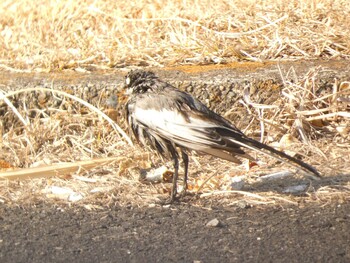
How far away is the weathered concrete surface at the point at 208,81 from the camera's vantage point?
20.4ft

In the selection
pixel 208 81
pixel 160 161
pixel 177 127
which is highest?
pixel 177 127

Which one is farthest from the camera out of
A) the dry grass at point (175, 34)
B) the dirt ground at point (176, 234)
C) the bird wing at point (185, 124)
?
the dry grass at point (175, 34)

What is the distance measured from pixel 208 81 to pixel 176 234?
190 centimetres

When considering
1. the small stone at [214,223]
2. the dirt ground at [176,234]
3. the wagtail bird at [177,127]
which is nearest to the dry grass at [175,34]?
the wagtail bird at [177,127]

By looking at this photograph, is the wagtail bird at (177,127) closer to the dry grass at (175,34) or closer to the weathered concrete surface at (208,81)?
the weathered concrete surface at (208,81)

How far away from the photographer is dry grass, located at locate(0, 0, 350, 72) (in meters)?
6.76

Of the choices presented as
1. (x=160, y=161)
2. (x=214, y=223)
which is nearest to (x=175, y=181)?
(x=214, y=223)

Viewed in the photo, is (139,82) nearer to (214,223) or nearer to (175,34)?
(214,223)

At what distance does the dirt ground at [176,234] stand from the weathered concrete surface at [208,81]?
4.43 feet

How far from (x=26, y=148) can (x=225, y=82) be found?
1.48 m

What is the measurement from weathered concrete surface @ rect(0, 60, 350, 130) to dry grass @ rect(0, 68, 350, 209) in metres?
0.08

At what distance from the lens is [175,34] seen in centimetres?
701

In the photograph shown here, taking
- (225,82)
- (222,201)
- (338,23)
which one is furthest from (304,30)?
(222,201)

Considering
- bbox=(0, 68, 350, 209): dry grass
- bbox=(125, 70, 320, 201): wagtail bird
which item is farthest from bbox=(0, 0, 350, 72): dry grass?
bbox=(125, 70, 320, 201): wagtail bird
